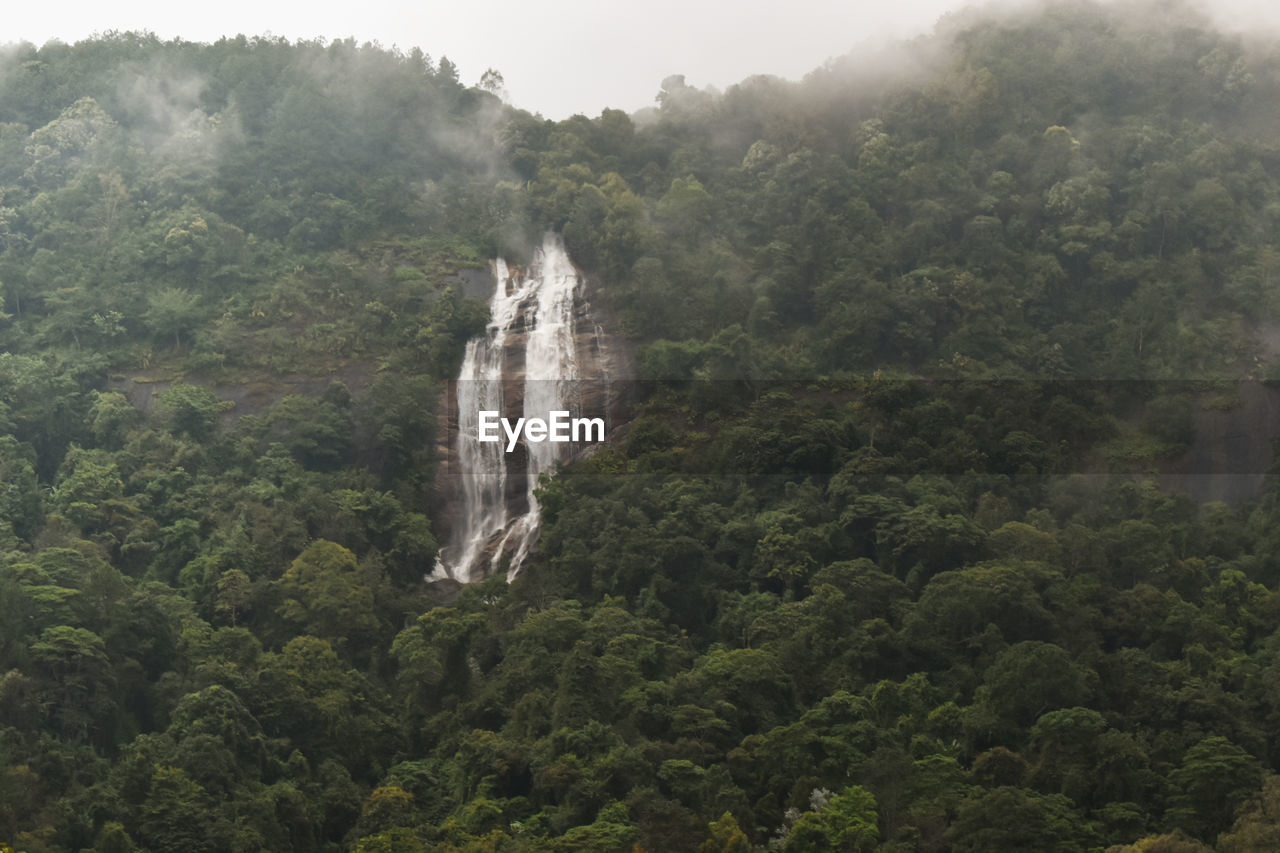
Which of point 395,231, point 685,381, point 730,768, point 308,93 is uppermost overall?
point 308,93

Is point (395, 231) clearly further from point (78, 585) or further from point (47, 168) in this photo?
point (78, 585)

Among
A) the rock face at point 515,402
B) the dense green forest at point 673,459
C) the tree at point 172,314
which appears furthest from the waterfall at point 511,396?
the tree at point 172,314

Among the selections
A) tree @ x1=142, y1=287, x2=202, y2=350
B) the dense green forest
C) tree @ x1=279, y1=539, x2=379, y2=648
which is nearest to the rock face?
the dense green forest

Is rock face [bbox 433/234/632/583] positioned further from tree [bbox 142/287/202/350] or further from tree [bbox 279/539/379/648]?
tree [bbox 142/287/202/350]

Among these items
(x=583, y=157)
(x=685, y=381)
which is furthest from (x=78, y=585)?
(x=583, y=157)

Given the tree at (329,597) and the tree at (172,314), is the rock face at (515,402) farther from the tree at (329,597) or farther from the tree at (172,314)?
the tree at (172,314)
